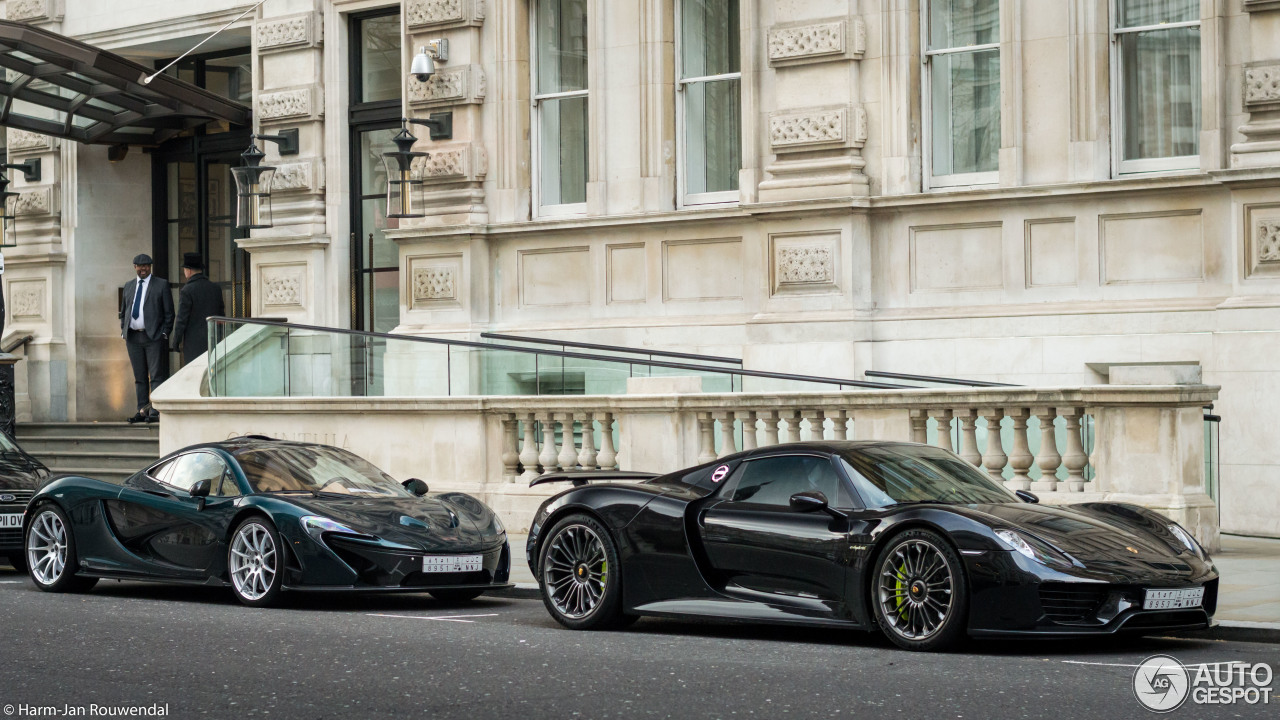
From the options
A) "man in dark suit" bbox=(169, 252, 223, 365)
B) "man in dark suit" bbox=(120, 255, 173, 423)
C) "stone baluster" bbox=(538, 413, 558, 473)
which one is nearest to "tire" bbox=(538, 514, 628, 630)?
"stone baluster" bbox=(538, 413, 558, 473)

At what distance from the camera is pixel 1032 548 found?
30.5ft

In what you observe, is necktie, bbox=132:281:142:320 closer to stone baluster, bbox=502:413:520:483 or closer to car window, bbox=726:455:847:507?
stone baluster, bbox=502:413:520:483

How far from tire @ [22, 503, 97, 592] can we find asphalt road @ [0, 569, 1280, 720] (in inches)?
72.8

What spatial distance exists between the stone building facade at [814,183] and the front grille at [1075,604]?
23.3 feet

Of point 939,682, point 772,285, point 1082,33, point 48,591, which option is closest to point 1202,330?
point 1082,33

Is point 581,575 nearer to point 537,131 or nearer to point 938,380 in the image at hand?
point 938,380

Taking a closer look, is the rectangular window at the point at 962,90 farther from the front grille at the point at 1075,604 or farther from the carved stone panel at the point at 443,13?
the front grille at the point at 1075,604

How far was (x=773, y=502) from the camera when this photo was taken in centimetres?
1045

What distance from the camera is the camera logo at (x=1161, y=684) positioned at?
7.70m

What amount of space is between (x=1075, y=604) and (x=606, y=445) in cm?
773

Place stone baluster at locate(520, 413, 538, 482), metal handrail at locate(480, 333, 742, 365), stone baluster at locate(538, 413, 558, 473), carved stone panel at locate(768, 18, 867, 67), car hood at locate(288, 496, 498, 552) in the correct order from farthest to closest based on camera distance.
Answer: metal handrail at locate(480, 333, 742, 365)
carved stone panel at locate(768, 18, 867, 67)
stone baluster at locate(520, 413, 538, 482)
stone baluster at locate(538, 413, 558, 473)
car hood at locate(288, 496, 498, 552)

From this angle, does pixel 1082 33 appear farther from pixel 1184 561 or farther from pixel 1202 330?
pixel 1184 561

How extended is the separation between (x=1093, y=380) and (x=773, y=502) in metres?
7.49

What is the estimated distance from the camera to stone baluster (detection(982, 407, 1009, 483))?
549 inches
